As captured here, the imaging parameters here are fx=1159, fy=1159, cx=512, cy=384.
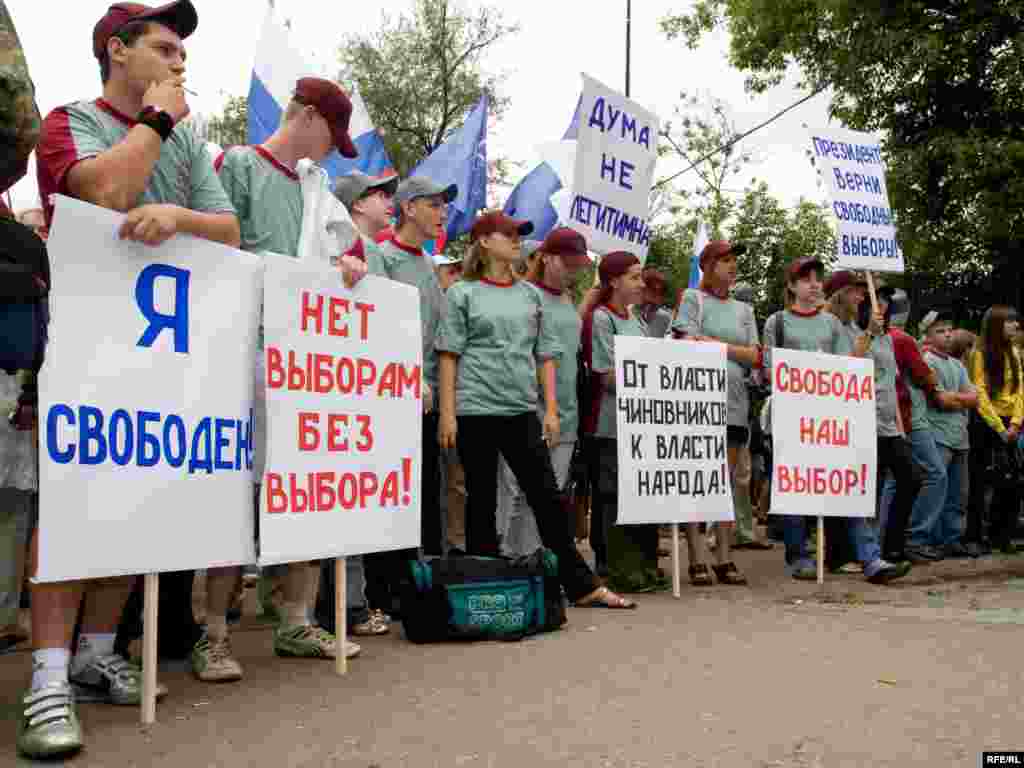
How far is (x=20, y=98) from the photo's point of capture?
2984mm

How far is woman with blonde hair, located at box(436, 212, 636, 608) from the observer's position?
19.6ft

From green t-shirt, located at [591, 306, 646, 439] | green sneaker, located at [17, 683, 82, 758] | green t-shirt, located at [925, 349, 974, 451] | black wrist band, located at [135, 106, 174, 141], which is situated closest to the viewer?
green sneaker, located at [17, 683, 82, 758]

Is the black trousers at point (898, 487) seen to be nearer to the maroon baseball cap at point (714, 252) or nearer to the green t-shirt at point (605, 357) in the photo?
the maroon baseball cap at point (714, 252)

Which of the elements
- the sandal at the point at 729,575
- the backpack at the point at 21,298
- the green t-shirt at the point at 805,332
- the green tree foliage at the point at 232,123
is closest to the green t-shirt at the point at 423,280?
the sandal at the point at 729,575

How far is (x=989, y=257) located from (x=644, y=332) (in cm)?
1453

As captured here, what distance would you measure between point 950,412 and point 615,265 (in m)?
4.11

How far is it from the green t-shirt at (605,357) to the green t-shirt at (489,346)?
1080 mm

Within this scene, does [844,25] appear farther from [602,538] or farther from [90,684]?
[90,684]

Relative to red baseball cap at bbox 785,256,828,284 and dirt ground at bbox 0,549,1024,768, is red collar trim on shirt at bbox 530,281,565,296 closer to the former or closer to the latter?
red baseball cap at bbox 785,256,828,284

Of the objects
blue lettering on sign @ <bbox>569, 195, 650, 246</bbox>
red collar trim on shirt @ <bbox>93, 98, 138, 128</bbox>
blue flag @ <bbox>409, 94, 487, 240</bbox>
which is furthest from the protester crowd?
blue flag @ <bbox>409, 94, 487, 240</bbox>

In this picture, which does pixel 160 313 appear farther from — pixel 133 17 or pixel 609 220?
pixel 609 220

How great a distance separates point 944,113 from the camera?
19.2 meters

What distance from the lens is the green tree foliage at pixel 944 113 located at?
18062mm

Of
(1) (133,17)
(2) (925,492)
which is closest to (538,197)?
(2) (925,492)
